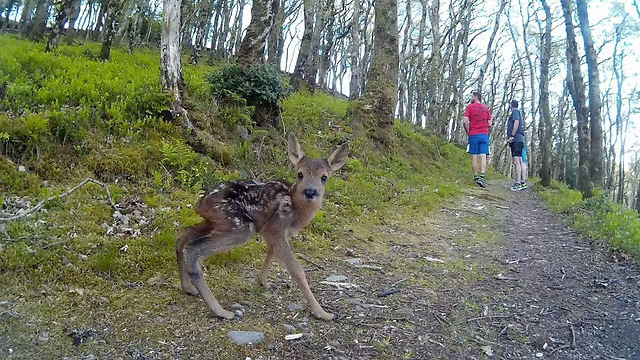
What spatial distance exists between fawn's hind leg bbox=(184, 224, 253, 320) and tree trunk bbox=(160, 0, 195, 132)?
395 cm

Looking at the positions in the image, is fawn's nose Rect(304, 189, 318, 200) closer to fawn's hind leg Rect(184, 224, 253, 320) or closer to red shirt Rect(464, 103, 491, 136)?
fawn's hind leg Rect(184, 224, 253, 320)

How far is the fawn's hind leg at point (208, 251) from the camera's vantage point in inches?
173

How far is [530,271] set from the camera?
6879 millimetres

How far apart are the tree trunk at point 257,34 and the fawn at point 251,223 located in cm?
555

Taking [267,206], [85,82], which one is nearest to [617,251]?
[267,206]

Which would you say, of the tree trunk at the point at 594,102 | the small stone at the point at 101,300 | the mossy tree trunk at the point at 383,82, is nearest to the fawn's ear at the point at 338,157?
the small stone at the point at 101,300

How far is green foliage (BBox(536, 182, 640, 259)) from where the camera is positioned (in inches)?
310

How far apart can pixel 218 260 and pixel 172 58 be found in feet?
14.0

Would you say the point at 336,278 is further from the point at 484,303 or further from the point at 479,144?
the point at 479,144

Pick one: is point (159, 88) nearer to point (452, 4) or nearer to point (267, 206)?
point (267, 206)

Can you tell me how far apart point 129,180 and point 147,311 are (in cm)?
295

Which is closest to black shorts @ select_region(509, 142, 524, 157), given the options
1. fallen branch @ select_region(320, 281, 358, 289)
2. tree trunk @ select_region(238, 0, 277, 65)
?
tree trunk @ select_region(238, 0, 277, 65)

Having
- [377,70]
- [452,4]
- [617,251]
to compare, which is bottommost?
[617,251]

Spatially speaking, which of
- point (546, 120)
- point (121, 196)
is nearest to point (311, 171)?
point (121, 196)
